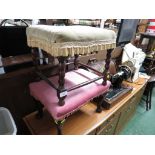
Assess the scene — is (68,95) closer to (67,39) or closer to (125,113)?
(67,39)

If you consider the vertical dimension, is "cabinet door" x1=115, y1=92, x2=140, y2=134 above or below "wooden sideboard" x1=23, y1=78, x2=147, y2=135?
below

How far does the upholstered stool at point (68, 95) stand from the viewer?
795mm

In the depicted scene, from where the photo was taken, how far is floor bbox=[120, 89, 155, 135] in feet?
6.36

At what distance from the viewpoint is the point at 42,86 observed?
95cm

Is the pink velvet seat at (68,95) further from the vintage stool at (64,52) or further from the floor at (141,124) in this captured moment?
the floor at (141,124)

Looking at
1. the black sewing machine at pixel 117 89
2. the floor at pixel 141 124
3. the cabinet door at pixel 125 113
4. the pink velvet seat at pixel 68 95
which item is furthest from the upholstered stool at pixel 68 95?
the floor at pixel 141 124

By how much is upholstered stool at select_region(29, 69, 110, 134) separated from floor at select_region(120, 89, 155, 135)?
122 centimetres

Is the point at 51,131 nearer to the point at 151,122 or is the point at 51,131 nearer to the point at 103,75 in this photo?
the point at 103,75

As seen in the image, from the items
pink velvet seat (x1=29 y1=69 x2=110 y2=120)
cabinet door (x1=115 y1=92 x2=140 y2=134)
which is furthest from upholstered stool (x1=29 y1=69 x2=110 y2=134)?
cabinet door (x1=115 y1=92 x2=140 y2=134)

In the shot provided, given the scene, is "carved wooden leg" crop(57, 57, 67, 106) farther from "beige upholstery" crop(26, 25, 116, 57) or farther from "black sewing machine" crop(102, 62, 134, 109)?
"black sewing machine" crop(102, 62, 134, 109)

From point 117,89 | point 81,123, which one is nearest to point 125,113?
point 117,89

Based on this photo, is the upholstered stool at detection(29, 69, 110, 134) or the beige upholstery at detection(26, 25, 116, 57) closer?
the beige upholstery at detection(26, 25, 116, 57)
